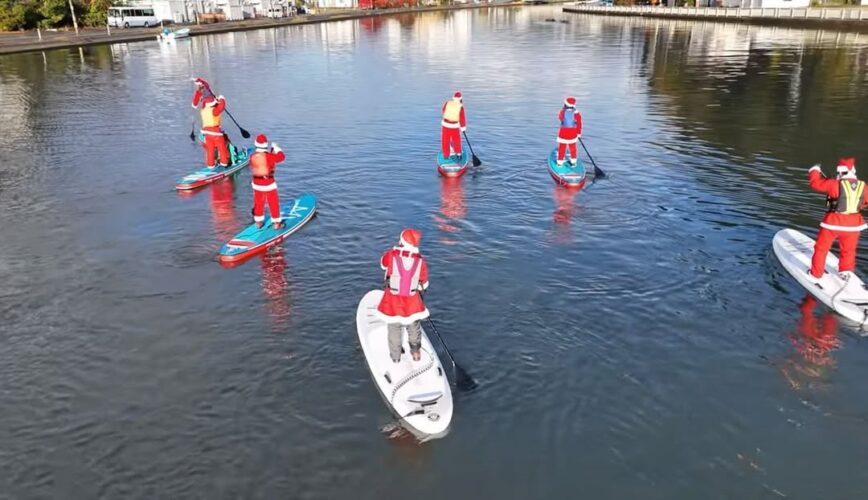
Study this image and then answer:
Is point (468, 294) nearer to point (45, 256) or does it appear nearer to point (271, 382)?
point (271, 382)

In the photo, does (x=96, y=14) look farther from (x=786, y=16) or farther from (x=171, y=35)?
(x=786, y=16)

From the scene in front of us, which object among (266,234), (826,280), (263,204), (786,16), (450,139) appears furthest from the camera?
(786,16)

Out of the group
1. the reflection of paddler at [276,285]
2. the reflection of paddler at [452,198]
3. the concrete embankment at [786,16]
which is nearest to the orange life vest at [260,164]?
the reflection of paddler at [276,285]

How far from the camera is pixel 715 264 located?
48.9 feet

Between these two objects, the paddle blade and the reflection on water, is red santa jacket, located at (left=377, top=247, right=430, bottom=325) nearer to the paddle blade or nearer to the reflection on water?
the paddle blade

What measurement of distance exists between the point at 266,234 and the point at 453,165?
8.07 metres

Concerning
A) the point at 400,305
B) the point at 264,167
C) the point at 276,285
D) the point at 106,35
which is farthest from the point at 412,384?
the point at 106,35

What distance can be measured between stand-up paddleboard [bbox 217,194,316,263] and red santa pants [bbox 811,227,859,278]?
12.3 m

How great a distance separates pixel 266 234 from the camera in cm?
1616

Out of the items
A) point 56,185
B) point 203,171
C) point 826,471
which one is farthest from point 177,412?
point 56,185

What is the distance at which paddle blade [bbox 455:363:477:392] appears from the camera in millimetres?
10336

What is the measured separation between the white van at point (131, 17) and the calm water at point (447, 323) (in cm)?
6407

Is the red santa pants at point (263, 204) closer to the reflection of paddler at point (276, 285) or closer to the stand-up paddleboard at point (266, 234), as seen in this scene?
the stand-up paddleboard at point (266, 234)

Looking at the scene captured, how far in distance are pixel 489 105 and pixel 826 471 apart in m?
29.5
